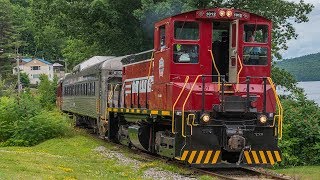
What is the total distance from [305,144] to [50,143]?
37.1ft

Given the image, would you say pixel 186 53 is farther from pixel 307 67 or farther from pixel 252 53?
pixel 307 67

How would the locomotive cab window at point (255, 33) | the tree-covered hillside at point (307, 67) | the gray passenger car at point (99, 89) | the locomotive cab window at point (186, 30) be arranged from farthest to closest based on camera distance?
1. the tree-covered hillside at point (307, 67)
2. the gray passenger car at point (99, 89)
3. the locomotive cab window at point (255, 33)
4. the locomotive cab window at point (186, 30)

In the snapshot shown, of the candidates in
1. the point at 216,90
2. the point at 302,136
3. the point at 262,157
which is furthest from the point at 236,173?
the point at 302,136

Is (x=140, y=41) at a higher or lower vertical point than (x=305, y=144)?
higher

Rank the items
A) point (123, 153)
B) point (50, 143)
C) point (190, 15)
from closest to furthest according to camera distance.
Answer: point (190, 15), point (123, 153), point (50, 143)

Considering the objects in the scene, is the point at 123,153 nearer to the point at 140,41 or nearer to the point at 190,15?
the point at 190,15

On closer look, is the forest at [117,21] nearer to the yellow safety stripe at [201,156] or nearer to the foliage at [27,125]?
the foliage at [27,125]

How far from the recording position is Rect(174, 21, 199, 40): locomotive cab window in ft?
47.8

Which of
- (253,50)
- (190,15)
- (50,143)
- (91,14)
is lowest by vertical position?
(50,143)

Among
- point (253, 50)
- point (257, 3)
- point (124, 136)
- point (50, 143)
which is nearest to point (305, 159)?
point (253, 50)

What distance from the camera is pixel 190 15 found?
14.7m

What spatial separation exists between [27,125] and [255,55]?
47.4 ft

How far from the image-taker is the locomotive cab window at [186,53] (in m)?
14.6

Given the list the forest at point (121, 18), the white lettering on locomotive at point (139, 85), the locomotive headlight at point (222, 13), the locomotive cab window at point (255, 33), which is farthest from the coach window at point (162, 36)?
the forest at point (121, 18)
